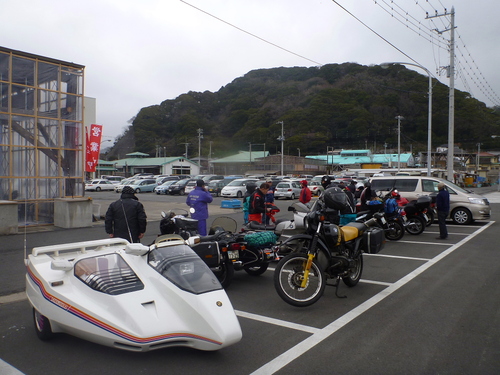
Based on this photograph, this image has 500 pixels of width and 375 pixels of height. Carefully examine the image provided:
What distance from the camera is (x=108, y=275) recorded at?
4043 mm

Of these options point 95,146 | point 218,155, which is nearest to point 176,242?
point 95,146

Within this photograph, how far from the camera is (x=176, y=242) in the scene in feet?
14.9

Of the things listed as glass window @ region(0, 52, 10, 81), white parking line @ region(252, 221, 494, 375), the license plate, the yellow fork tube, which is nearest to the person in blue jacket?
the license plate

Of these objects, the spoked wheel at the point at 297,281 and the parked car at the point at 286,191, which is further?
the parked car at the point at 286,191

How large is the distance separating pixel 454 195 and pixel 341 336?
38.4 feet

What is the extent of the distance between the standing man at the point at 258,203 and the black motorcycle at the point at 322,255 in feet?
8.04

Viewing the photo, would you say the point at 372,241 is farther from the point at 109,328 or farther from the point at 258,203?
the point at 109,328

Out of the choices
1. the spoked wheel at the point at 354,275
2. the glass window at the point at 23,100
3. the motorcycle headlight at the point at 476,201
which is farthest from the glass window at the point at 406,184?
the glass window at the point at 23,100

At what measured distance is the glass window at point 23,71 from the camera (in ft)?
43.7

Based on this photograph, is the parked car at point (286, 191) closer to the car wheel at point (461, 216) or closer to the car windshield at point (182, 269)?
the car wheel at point (461, 216)

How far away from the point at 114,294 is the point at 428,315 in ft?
12.7

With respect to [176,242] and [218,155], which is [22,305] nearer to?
[176,242]

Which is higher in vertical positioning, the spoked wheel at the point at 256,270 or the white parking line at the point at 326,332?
the spoked wheel at the point at 256,270

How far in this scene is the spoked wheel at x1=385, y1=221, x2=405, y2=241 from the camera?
1112cm
